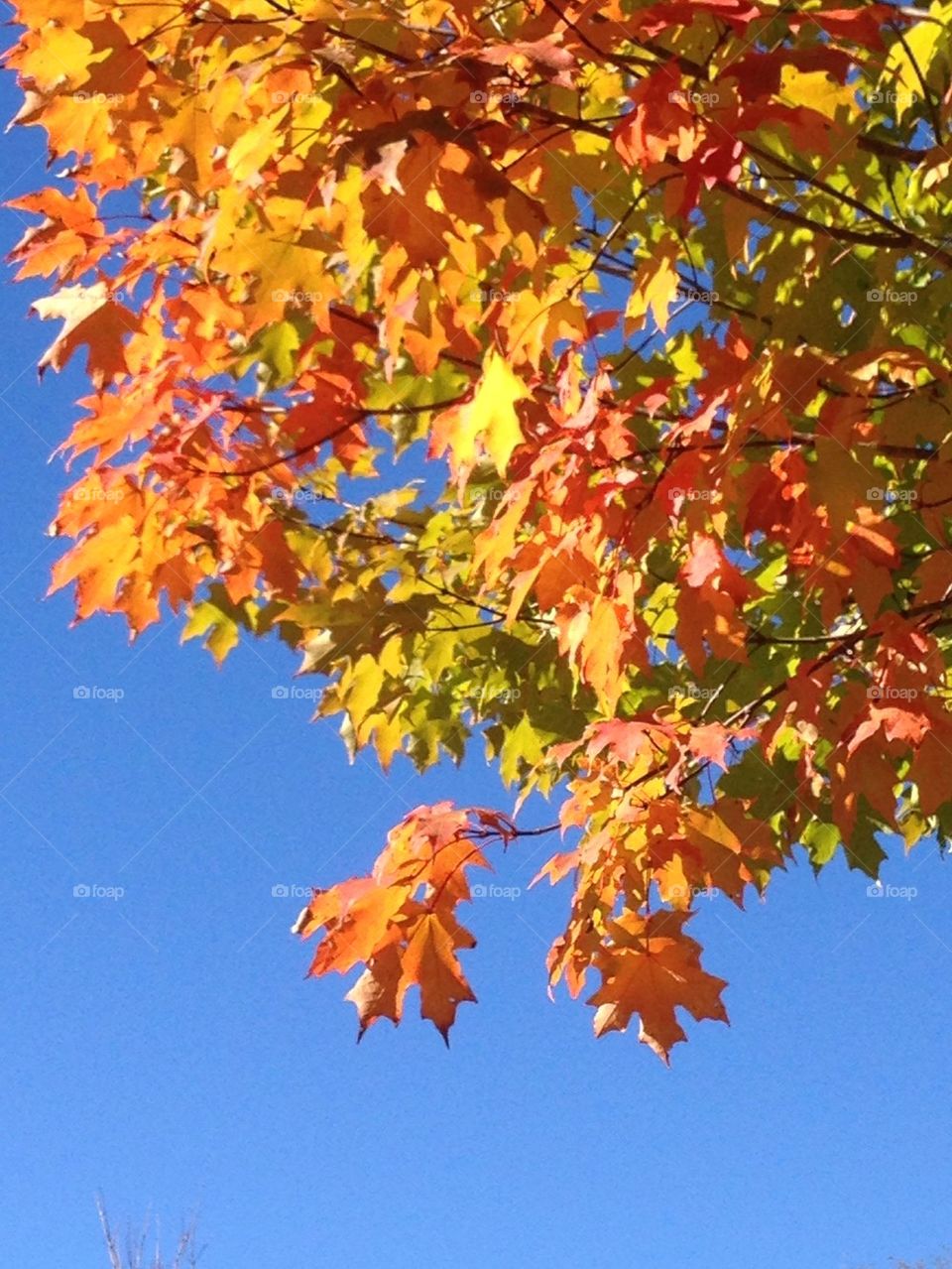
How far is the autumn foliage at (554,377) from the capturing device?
11.0ft

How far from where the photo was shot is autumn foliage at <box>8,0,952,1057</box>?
3350mm

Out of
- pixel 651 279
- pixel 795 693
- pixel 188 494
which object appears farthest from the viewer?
pixel 188 494

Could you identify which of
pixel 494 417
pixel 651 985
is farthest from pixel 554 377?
pixel 651 985

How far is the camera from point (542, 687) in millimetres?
5285

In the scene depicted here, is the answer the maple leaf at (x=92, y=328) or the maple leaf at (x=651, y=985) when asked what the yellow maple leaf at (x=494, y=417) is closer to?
the maple leaf at (x=92, y=328)

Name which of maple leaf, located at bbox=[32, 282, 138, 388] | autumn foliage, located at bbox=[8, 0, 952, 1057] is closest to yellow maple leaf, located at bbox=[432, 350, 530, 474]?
autumn foliage, located at bbox=[8, 0, 952, 1057]

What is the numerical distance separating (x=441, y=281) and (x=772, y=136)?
1.02 metres

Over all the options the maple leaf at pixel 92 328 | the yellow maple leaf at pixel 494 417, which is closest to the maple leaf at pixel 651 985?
the yellow maple leaf at pixel 494 417

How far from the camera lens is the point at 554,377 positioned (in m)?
4.46

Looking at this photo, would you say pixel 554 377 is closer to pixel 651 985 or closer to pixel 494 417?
pixel 494 417

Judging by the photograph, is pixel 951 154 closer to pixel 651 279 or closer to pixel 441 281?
pixel 651 279

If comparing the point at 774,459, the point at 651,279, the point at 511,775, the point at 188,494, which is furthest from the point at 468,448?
the point at 511,775

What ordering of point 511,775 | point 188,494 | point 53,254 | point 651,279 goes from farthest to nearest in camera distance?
point 511,775, point 188,494, point 53,254, point 651,279

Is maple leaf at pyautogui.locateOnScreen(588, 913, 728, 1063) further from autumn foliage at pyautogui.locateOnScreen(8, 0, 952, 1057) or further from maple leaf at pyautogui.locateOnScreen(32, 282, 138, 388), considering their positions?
maple leaf at pyautogui.locateOnScreen(32, 282, 138, 388)
